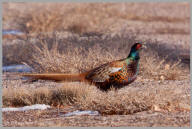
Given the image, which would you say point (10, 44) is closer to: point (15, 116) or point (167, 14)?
point (15, 116)

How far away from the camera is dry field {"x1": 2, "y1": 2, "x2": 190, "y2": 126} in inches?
284

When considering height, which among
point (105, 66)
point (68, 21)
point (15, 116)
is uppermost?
point (68, 21)

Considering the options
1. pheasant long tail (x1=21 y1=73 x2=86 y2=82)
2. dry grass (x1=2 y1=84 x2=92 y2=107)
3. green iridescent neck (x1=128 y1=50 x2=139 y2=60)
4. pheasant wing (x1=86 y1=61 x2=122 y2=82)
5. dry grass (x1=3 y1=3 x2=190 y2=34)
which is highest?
dry grass (x1=3 y1=3 x2=190 y2=34)

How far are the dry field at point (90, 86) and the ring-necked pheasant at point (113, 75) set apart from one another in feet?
0.51

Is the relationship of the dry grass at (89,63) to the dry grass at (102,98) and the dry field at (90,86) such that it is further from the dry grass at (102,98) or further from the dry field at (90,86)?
the dry grass at (102,98)

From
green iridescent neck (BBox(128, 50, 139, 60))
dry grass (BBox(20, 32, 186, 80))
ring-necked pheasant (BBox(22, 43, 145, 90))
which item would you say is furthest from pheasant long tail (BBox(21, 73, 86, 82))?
dry grass (BBox(20, 32, 186, 80))

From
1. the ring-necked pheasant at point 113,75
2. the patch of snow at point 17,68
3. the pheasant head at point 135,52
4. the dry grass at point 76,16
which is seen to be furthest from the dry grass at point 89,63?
the dry grass at point 76,16

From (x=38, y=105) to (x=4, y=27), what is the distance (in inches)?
475

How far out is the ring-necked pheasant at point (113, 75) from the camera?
8031 millimetres

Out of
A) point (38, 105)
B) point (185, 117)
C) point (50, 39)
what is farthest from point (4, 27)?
point (185, 117)

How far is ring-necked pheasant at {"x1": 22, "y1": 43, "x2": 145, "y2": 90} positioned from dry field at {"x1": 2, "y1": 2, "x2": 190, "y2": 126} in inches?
6.1

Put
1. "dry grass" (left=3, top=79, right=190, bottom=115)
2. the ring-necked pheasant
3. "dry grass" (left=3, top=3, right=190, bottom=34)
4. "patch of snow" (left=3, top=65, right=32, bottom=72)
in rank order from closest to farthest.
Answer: "dry grass" (left=3, top=79, right=190, bottom=115) → the ring-necked pheasant → "patch of snow" (left=3, top=65, right=32, bottom=72) → "dry grass" (left=3, top=3, right=190, bottom=34)

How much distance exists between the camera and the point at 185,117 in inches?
272

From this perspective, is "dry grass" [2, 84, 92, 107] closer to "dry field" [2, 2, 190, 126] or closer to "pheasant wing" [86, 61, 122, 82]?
"dry field" [2, 2, 190, 126]
